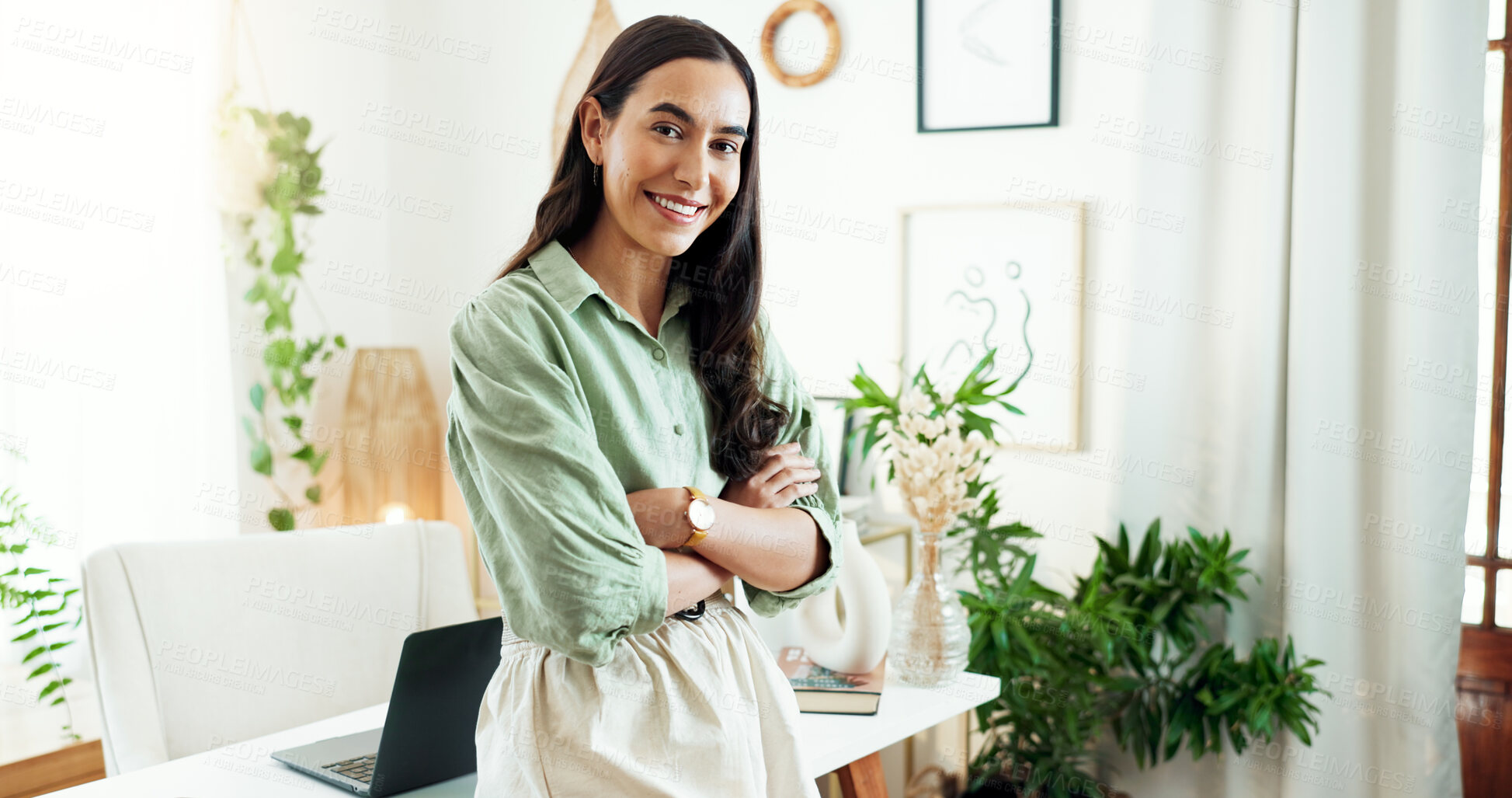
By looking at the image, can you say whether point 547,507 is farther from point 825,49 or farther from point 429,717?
point 825,49

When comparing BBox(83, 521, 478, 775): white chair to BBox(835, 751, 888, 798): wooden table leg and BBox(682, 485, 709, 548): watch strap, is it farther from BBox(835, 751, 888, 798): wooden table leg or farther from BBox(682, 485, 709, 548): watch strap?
BBox(682, 485, 709, 548): watch strap

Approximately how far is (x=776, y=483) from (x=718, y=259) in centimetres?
27

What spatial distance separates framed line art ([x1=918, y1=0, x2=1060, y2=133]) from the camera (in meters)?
2.62

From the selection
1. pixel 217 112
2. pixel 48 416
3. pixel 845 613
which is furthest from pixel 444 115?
pixel 845 613

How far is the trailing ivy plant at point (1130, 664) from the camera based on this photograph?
7.61 ft

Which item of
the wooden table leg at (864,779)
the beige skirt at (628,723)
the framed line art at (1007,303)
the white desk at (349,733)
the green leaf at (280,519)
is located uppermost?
the framed line art at (1007,303)

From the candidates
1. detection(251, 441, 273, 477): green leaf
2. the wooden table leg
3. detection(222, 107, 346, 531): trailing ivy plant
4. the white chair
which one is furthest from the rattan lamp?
the wooden table leg

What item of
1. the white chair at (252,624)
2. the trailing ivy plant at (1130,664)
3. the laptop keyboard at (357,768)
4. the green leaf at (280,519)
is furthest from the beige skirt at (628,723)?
the green leaf at (280,519)

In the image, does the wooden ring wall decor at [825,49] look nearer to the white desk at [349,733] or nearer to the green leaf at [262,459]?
the white desk at [349,733]

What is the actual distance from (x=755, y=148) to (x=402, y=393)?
221 centimetres

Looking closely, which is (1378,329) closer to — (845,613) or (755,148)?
(845,613)

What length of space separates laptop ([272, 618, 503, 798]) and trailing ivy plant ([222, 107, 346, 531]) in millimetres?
1687

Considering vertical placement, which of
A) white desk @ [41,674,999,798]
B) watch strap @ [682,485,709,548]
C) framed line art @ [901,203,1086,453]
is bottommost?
white desk @ [41,674,999,798]

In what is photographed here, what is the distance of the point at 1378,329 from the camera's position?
92.1 inches
